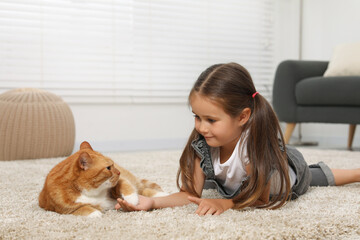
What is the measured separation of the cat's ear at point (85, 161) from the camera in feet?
3.09

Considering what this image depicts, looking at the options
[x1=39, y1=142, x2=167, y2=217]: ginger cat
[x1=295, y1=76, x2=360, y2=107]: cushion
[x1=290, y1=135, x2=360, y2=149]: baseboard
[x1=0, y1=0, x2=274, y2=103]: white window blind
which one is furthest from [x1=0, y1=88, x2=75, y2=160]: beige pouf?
[x1=290, y1=135, x2=360, y2=149]: baseboard

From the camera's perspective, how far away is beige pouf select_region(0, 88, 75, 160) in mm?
2246

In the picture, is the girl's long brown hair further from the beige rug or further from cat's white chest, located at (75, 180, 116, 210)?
cat's white chest, located at (75, 180, 116, 210)

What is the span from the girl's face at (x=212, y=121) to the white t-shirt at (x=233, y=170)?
0.24 ft

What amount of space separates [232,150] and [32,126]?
5.03ft

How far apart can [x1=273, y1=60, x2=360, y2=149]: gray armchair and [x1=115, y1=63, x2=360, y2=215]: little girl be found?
1682 mm

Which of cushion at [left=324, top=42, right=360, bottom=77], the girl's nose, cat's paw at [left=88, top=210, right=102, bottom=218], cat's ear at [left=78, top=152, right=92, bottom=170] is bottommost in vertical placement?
cat's paw at [left=88, top=210, right=102, bottom=218]

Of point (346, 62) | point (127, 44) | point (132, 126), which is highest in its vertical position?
point (127, 44)

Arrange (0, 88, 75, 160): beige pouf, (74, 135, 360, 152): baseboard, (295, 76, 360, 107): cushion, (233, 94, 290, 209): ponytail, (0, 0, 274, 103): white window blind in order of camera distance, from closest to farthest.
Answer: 1. (233, 94, 290, 209): ponytail
2. (0, 88, 75, 160): beige pouf
3. (295, 76, 360, 107): cushion
4. (0, 0, 274, 103): white window blind
5. (74, 135, 360, 152): baseboard

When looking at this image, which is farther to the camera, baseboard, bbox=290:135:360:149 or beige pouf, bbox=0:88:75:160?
baseboard, bbox=290:135:360:149

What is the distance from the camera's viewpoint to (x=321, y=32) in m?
3.89

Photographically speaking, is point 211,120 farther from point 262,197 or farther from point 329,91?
point 329,91

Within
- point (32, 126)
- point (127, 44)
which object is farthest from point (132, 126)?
point (32, 126)

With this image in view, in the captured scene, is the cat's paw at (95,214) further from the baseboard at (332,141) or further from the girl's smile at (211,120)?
the baseboard at (332,141)
